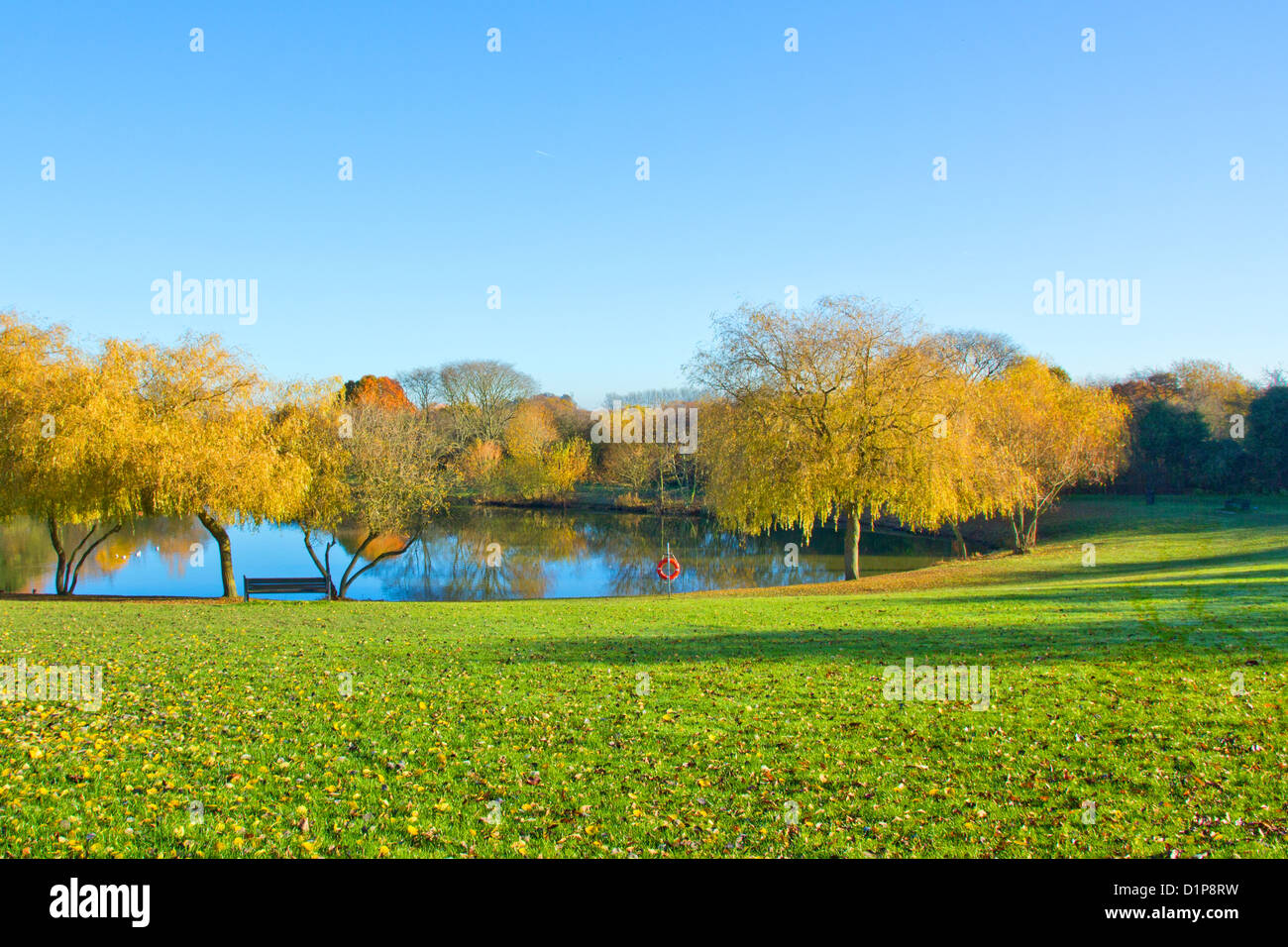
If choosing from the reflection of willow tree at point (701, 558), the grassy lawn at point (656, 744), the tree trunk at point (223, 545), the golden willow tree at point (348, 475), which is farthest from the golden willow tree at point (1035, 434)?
the tree trunk at point (223, 545)

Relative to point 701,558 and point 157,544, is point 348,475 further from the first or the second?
point 157,544

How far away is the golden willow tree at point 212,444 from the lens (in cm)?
2258

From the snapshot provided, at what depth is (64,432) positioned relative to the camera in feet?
71.7

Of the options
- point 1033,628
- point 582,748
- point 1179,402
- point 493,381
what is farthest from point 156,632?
point 493,381

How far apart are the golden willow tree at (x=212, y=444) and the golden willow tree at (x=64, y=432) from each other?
667 millimetres

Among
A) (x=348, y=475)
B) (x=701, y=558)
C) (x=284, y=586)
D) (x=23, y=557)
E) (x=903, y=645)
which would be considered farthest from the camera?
(x=701, y=558)

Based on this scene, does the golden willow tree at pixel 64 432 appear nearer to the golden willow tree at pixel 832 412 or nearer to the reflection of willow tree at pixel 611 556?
the reflection of willow tree at pixel 611 556

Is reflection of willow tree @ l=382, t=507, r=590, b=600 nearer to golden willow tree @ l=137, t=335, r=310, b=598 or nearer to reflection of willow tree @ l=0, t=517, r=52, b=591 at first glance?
golden willow tree @ l=137, t=335, r=310, b=598

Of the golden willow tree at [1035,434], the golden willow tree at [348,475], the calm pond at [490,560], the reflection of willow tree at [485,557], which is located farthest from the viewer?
the golden willow tree at [1035,434]

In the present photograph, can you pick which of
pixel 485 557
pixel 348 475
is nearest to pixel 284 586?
pixel 348 475

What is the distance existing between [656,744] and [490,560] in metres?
34.4

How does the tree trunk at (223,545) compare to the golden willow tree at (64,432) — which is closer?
the golden willow tree at (64,432)

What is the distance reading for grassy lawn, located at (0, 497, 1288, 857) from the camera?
227 inches
